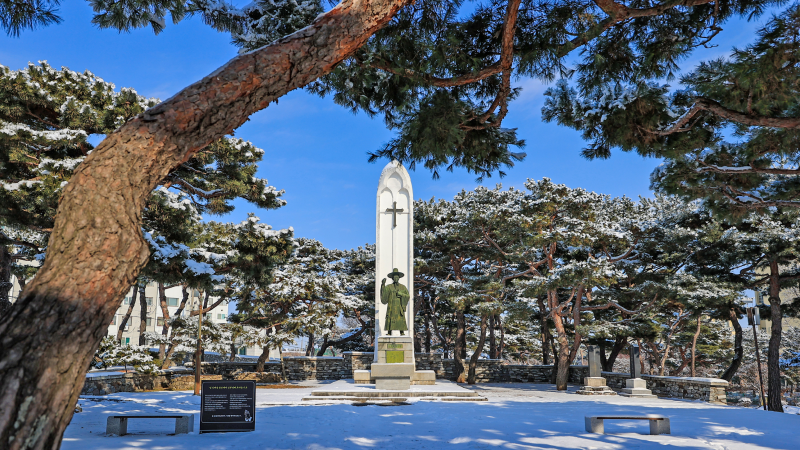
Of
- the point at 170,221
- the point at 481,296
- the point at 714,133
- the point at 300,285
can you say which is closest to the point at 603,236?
the point at 481,296

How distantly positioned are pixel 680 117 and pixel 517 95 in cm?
209

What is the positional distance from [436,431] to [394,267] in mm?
10648

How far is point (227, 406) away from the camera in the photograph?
6723 mm

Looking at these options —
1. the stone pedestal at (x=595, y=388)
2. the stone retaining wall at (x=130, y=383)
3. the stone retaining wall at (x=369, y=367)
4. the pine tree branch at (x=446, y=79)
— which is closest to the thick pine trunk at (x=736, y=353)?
the stone pedestal at (x=595, y=388)

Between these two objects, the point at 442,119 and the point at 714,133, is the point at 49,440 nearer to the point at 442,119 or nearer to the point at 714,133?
the point at 442,119

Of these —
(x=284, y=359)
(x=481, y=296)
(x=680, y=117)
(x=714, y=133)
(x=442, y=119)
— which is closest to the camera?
(x=442, y=119)

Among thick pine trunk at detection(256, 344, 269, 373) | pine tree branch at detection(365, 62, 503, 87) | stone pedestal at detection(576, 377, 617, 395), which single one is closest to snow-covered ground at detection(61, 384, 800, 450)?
pine tree branch at detection(365, 62, 503, 87)

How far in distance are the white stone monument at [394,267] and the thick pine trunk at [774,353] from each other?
10.0m

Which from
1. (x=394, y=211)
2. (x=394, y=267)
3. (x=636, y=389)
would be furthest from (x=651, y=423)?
(x=394, y=211)

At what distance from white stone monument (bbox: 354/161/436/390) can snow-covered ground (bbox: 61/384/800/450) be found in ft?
16.7

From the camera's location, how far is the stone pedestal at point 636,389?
46.3ft

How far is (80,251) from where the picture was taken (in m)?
1.96

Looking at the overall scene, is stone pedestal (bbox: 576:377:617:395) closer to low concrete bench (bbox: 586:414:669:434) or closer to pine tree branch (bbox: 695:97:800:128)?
low concrete bench (bbox: 586:414:669:434)

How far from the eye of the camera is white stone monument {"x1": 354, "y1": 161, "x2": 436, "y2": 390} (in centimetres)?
1487
